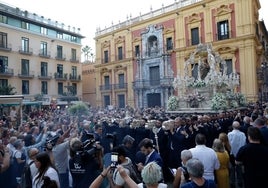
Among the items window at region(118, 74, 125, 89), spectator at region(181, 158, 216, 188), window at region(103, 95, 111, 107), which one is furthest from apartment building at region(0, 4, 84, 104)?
spectator at region(181, 158, 216, 188)

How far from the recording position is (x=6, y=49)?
29375 millimetres

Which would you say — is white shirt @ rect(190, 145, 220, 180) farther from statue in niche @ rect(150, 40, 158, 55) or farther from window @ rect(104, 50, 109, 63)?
window @ rect(104, 50, 109, 63)

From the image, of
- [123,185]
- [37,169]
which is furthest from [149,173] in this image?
[37,169]

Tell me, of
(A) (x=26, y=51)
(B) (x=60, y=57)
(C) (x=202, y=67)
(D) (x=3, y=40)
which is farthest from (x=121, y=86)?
(C) (x=202, y=67)

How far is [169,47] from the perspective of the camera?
1150 inches

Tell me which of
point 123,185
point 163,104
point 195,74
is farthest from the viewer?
point 163,104

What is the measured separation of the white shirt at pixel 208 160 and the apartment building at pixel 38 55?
2897 centimetres

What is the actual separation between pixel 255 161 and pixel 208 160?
2.27 ft

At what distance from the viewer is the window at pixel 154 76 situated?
30031mm

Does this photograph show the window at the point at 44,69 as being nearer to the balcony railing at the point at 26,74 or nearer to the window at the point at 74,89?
the balcony railing at the point at 26,74

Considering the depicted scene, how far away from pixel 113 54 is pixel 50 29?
9154 millimetres

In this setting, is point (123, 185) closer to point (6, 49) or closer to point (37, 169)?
point (37, 169)

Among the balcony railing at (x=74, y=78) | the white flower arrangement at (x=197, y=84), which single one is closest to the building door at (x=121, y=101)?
the balcony railing at (x=74, y=78)

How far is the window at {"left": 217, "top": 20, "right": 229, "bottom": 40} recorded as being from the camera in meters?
24.7
